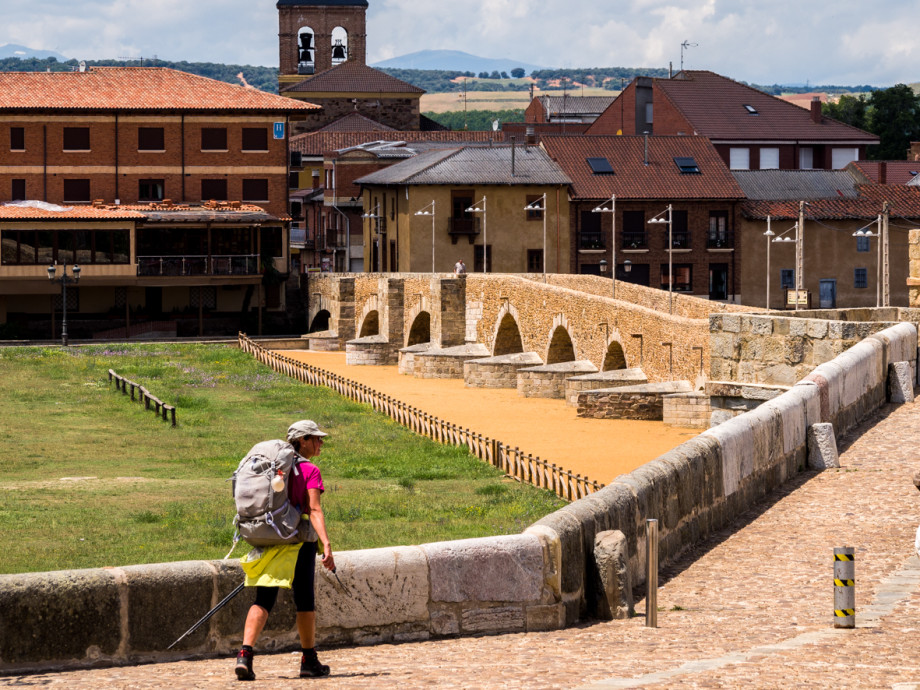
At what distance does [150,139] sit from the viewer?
7081 centimetres

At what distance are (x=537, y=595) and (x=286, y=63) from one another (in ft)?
376

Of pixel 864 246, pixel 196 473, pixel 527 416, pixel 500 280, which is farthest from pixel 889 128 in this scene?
pixel 196 473

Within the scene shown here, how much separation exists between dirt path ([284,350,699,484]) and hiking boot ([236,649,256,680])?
69.5ft

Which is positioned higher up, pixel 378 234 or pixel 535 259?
pixel 378 234

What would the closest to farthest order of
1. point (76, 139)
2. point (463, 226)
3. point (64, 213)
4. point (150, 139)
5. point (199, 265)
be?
point (64, 213), point (199, 265), point (76, 139), point (150, 139), point (463, 226)

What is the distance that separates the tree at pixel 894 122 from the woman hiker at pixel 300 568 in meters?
103

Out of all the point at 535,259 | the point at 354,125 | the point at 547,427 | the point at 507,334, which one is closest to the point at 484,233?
the point at 535,259

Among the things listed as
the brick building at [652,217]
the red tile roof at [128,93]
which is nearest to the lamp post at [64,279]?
the red tile roof at [128,93]

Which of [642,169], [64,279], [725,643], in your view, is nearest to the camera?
[725,643]

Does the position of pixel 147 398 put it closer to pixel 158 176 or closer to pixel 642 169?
pixel 158 176

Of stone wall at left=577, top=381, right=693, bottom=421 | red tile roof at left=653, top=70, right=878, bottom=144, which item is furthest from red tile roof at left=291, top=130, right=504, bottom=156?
stone wall at left=577, top=381, right=693, bottom=421

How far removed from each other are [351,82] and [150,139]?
44.8m

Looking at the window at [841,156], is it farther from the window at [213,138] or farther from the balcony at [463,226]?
the window at [213,138]

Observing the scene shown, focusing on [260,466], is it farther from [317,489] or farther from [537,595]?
[537,595]
